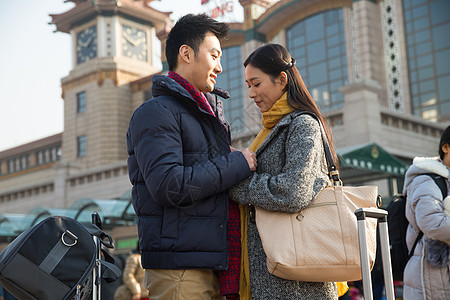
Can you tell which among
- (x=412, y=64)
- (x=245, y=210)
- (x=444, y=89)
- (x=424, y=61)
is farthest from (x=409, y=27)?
(x=245, y=210)

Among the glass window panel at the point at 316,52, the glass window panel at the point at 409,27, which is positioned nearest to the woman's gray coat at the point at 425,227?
the glass window panel at the point at 409,27

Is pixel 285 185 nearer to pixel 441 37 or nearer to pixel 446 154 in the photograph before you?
pixel 446 154

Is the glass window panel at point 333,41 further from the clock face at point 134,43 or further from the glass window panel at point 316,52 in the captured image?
the clock face at point 134,43

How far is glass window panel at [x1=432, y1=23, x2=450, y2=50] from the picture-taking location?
2872 cm

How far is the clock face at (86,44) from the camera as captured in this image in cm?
4700

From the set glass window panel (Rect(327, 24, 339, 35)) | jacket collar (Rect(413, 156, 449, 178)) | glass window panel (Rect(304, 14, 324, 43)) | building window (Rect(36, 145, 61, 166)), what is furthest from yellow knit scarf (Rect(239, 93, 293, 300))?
building window (Rect(36, 145, 61, 166))

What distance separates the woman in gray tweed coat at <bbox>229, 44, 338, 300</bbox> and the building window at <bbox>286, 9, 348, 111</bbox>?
2865cm

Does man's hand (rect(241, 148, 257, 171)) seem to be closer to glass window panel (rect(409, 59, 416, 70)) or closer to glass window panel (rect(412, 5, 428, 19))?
glass window panel (rect(409, 59, 416, 70))

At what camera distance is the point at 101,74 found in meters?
45.8

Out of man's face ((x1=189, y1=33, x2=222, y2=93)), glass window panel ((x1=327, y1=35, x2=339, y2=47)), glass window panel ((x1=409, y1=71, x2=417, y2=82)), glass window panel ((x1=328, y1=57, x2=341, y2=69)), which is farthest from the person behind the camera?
glass window panel ((x1=327, y1=35, x2=339, y2=47))

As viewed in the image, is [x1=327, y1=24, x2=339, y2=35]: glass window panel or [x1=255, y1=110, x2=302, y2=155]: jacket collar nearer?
[x1=255, y1=110, x2=302, y2=155]: jacket collar

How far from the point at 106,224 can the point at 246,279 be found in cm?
2417

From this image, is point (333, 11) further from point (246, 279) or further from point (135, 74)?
point (246, 279)

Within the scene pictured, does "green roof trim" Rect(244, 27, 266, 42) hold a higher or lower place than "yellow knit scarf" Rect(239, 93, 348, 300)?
higher
